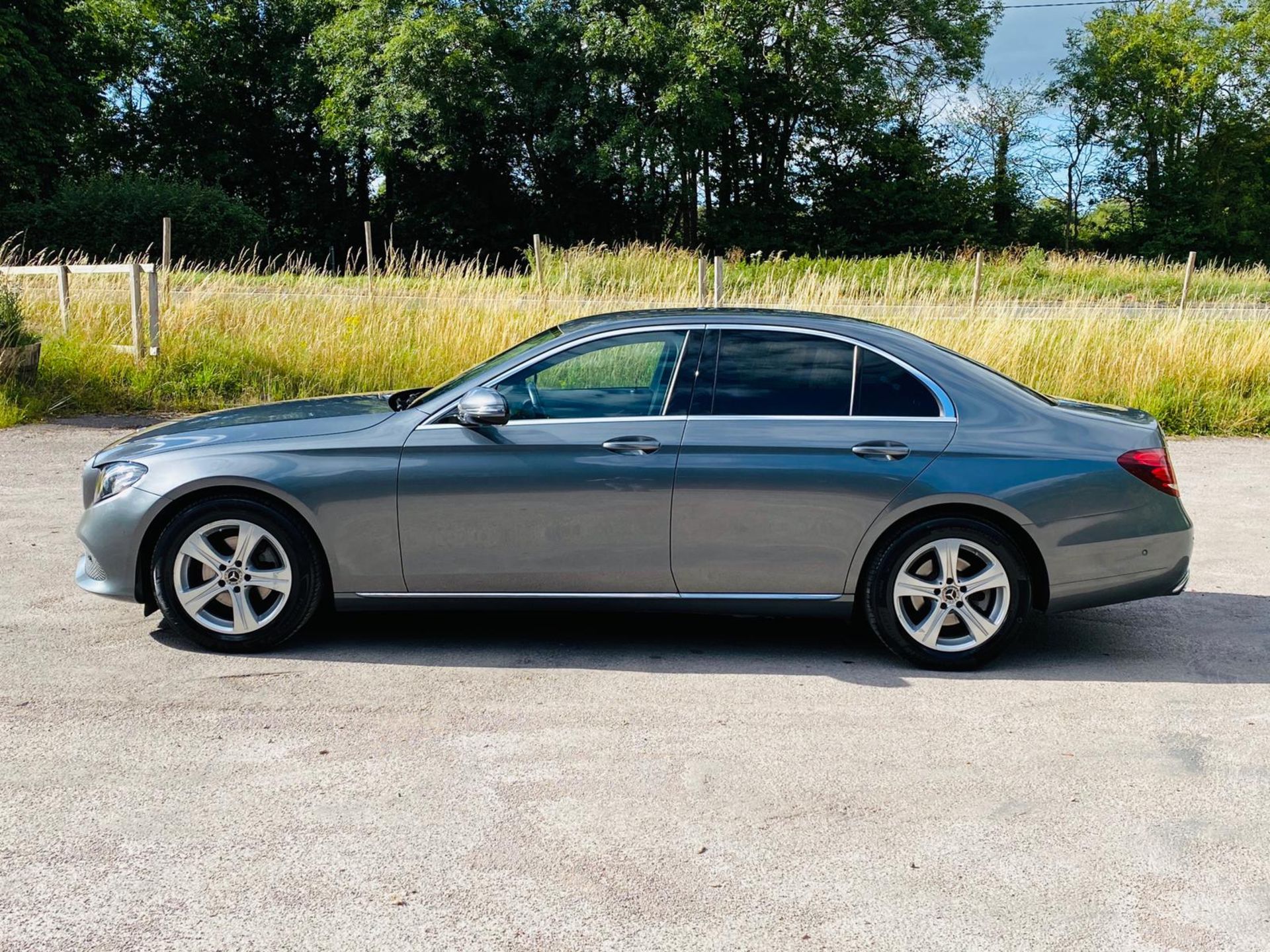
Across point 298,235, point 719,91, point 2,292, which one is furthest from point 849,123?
point 2,292

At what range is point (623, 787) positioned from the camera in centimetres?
394

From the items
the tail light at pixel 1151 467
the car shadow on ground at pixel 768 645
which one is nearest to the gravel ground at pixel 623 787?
the car shadow on ground at pixel 768 645

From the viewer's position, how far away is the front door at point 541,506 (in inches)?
203

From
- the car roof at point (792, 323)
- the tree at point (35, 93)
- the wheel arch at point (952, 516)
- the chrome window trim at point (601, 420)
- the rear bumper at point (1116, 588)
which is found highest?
the tree at point (35, 93)

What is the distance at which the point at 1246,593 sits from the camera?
A: 259 inches

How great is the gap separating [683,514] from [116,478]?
242cm

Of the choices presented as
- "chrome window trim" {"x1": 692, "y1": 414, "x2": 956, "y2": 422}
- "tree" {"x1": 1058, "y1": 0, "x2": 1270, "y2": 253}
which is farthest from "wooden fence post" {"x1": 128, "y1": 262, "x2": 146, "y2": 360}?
"tree" {"x1": 1058, "y1": 0, "x2": 1270, "y2": 253}

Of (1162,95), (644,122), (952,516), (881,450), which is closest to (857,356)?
(881,450)

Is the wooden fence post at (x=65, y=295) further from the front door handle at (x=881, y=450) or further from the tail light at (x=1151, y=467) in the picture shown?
the tail light at (x=1151, y=467)

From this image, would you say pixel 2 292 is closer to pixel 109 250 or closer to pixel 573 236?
pixel 109 250

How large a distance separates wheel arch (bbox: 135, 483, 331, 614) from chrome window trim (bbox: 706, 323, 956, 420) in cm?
192

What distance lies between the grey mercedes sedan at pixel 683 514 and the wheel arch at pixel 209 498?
1 centimetres

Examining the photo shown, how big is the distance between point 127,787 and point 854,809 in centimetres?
225

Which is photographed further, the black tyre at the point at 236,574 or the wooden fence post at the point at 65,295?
the wooden fence post at the point at 65,295
